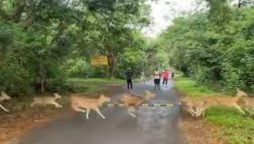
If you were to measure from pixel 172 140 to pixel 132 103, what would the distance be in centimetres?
585

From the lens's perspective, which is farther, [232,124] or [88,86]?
[88,86]

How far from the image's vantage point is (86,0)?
2244 cm

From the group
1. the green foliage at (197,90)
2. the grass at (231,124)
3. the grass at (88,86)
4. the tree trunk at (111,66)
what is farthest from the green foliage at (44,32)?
the tree trunk at (111,66)

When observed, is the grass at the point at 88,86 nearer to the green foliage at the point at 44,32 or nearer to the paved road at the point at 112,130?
the green foliage at the point at 44,32

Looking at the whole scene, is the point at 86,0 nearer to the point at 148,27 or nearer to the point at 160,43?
the point at 148,27

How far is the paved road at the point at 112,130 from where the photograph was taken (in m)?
12.6

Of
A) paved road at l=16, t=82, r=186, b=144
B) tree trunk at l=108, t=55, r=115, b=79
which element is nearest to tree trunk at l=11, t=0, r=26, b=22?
paved road at l=16, t=82, r=186, b=144

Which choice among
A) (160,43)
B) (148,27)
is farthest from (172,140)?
(160,43)

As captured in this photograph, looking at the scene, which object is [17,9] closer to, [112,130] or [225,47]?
[112,130]

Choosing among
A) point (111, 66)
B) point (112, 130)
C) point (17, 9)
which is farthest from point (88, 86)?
point (112, 130)

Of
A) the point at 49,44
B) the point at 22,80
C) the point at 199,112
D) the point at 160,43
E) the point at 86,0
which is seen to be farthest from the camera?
the point at 160,43

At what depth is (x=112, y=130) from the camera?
14523mm

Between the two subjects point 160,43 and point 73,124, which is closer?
Answer: point 73,124

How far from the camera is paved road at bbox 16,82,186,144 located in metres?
12.6
